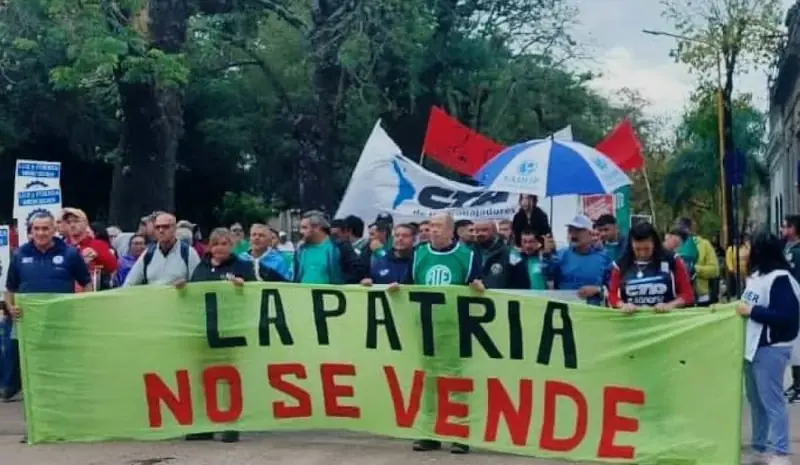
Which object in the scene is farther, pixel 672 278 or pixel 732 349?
pixel 672 278

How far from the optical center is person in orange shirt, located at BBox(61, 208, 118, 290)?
42.9ft

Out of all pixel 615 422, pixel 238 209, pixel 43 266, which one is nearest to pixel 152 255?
pixel 43 266

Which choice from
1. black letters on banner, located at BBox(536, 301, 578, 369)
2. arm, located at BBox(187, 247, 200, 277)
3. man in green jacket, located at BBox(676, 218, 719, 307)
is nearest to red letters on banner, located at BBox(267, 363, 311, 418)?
arm, located at BBox(187, 247, 200, 277)

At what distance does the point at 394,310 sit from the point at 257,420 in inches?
50.6

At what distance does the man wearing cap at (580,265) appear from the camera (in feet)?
35.3

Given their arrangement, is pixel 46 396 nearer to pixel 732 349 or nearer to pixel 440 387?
pixel 440 387

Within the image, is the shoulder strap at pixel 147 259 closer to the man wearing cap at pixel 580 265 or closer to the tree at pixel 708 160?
the man wearing cap at pixel 580 265

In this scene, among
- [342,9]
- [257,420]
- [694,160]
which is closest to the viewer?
[257,420]

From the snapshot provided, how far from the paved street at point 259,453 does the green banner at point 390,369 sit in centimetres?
13

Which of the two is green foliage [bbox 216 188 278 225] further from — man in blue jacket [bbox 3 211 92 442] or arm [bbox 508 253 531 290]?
arm [bbox 508 253 531 290]

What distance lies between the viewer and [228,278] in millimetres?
10039

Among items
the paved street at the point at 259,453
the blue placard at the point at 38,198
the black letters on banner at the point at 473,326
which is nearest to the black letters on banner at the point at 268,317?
the paved street at the point at 259,453

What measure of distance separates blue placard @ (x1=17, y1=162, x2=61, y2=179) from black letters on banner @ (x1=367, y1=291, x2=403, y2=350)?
6.73 meters

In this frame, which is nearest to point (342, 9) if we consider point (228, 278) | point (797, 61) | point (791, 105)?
point (228, 278)
